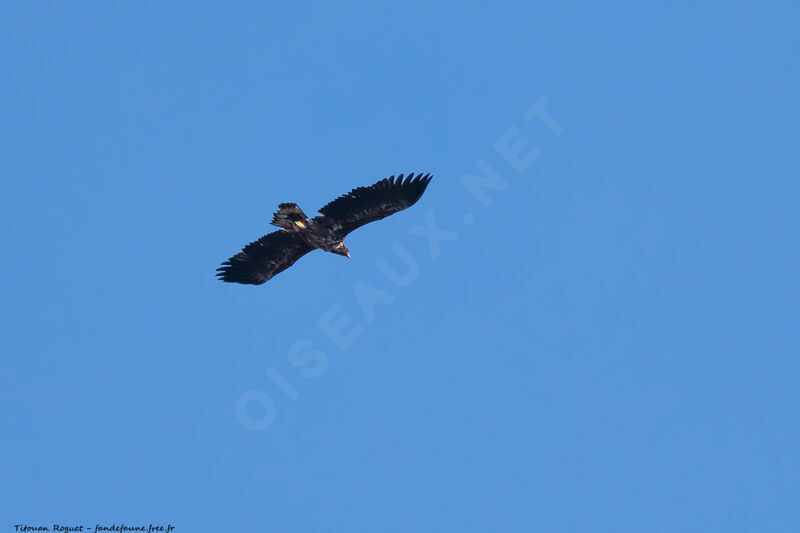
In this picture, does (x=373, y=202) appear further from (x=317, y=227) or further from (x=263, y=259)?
(x=263, y=259)

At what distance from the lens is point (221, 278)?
87.0ft

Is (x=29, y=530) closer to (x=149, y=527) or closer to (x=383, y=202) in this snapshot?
(x=149, y=527)

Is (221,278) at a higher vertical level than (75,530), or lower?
higher

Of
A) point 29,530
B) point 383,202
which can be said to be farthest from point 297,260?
point 29,530

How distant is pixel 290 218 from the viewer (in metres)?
24.9

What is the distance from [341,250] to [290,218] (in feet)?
6.18

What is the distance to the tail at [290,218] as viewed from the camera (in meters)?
24.7

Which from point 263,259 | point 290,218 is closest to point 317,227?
point 290,218

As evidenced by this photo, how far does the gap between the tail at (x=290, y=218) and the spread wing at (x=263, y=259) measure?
2.63 ft

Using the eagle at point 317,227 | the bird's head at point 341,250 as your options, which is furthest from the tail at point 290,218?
the bird's head at point 341,250

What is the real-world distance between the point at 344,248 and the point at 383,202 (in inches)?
88.3

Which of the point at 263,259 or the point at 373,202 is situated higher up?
the point at 263,259

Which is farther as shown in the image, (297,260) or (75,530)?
(297,260)

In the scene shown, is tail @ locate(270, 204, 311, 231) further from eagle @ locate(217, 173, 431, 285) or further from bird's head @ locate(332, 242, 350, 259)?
bird's head @ locate(332, 242, 350, 259)
